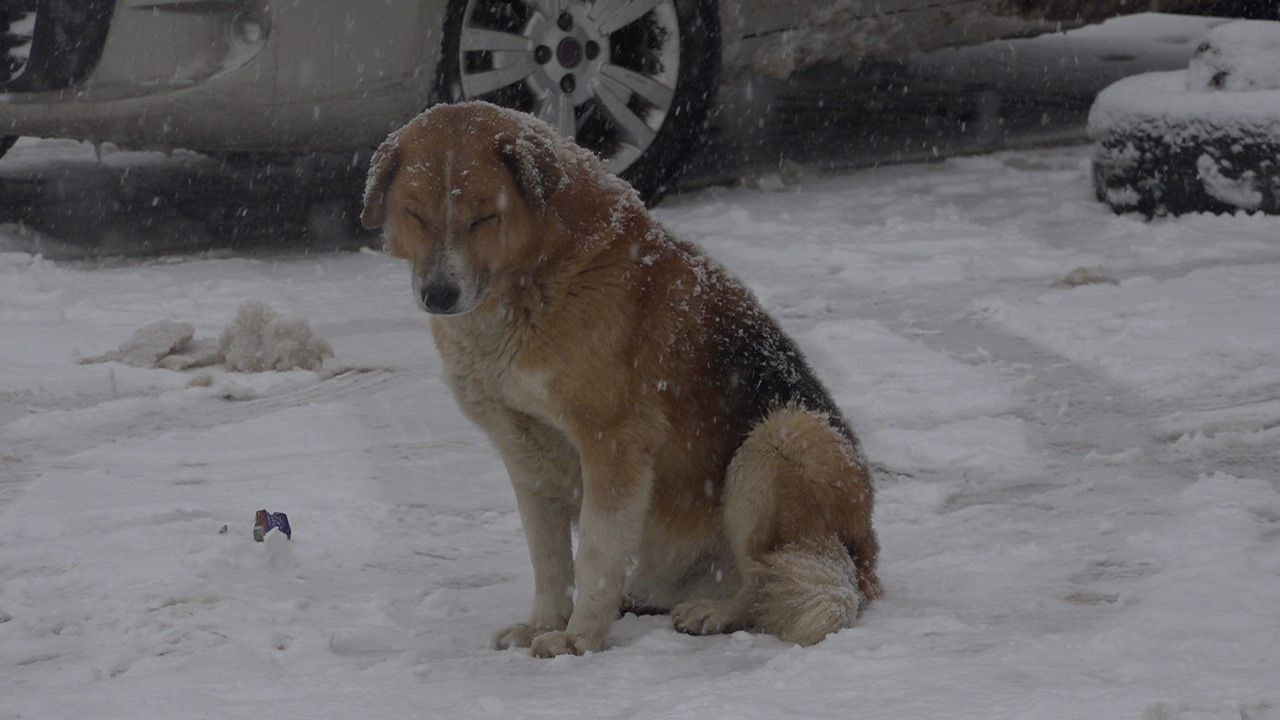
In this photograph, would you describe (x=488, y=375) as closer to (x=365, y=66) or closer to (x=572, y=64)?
(x=365, y=66)

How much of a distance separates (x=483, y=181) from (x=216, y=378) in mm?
2844

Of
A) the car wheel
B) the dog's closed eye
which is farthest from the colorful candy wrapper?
the car wheel

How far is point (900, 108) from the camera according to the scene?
440 inches

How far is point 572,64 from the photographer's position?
7664 millimetres

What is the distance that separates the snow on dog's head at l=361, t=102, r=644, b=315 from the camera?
3539 mm

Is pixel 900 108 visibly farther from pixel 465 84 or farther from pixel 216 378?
pixel 216 378

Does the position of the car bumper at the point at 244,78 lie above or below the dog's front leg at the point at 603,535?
above

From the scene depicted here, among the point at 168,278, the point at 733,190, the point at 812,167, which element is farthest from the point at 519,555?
the point at 812,167

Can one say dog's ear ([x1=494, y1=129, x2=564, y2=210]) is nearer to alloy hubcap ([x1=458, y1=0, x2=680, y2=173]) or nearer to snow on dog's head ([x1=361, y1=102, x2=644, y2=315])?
snow on dog's head ([x1=361, y1=102, x2=644, y2=315])

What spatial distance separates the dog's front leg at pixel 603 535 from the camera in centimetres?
369

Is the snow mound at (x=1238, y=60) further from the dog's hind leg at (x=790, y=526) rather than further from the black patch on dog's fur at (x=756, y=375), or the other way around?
the dog's hind leg at (x=790, y=526)

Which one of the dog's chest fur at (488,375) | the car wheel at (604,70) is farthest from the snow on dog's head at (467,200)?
the car wheel at (604,70)

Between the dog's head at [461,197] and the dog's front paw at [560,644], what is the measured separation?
835mm

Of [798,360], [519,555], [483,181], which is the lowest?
[519,555]
